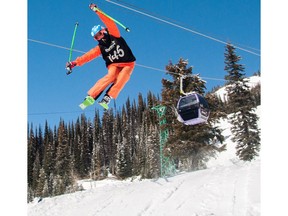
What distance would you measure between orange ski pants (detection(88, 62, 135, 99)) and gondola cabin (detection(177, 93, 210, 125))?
5.21 feet

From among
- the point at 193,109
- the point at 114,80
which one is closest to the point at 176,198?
the point at 193,109

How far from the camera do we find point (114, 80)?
15.5 ft

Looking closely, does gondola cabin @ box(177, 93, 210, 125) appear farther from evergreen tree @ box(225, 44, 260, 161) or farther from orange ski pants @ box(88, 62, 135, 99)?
evergreen tree @ box(225, 44, 260, 161)

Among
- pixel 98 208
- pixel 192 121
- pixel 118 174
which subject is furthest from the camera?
pixel 118 174

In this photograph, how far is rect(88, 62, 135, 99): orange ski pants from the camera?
454 cm

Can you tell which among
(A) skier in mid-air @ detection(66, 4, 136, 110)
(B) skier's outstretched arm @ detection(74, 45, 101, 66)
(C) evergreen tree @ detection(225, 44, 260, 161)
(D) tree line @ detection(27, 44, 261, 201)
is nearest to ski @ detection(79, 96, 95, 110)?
(A) skier in mid-air @ detection(66, 4, 136, 110)

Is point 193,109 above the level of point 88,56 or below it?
below

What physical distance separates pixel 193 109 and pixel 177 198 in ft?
7.47

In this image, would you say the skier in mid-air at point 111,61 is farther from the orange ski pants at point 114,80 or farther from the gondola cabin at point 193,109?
the gondola cabin at point 193,109

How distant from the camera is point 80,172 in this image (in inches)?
1000

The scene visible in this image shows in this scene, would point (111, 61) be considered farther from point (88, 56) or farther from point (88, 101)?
point (88, 101)
